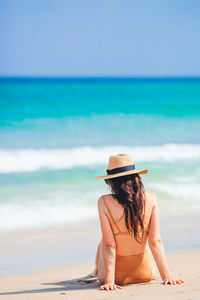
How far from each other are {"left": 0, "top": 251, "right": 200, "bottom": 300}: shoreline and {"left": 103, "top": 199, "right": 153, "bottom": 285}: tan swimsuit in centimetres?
5

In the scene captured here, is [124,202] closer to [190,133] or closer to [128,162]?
[128,162]

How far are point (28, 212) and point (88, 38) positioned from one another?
134 feet

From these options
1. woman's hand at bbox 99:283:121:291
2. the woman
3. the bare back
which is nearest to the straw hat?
the woman

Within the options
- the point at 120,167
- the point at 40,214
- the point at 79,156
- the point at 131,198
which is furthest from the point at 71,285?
the point at 79,156

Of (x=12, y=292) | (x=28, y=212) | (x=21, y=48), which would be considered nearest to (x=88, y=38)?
(x=21, y=48)

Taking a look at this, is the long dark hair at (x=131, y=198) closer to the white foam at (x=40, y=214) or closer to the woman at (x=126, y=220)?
the woman at (x=126, y=220)

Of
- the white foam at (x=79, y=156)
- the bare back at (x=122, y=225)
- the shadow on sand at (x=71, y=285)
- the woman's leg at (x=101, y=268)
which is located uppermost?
the white foam at (x=79, y=156)

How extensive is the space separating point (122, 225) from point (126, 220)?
53mm

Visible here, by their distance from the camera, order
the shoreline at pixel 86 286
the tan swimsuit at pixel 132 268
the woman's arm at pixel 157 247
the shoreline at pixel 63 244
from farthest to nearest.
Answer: the shoreline at pixel 63 244 < the tan swimsuit at pixel 132 268 < the woman's arm at pixel 157 247 < the shoreline at pixel 86 286

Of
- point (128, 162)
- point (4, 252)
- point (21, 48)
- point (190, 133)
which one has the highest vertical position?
point (21, 48)

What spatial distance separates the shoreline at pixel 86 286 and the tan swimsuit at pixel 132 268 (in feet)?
0.17

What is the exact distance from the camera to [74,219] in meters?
5.95

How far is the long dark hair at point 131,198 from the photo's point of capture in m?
3.10

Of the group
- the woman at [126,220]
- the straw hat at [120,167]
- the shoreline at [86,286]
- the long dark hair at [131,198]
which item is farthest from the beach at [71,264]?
A: the straw hat at [120,167]
